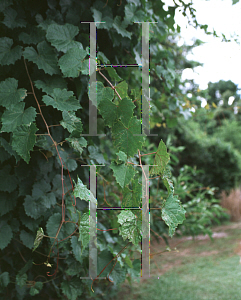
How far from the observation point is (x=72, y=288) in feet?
3.03

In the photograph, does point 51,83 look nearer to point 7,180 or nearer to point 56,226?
point 7,180

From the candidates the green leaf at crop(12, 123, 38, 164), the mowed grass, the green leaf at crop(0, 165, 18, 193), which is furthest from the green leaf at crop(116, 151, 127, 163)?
the mowed grass

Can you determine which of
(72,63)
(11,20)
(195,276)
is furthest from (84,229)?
(195,276)

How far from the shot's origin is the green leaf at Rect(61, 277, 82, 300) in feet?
2.96

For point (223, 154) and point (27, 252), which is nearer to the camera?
point (27, 252)

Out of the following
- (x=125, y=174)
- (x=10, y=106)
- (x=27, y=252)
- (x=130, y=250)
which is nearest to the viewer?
(x=125, y=174)

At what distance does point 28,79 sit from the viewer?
91 cm

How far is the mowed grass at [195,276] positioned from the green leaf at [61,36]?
1407 mm

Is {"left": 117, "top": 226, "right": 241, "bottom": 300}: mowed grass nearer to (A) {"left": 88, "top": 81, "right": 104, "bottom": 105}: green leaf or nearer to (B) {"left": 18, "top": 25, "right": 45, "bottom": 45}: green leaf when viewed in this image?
(A) {"left": 88, "top": 81, "right": 104, "bottom": 105}: green leaf

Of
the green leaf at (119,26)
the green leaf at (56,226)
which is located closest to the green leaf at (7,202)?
the green leaf at (56,226)

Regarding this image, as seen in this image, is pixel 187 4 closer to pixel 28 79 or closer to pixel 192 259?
pixel 28 79

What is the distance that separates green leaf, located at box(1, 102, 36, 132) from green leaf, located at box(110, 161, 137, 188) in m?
0.28

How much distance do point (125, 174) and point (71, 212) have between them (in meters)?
0.40

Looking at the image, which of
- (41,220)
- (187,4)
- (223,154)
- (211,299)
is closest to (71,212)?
(41,220)
